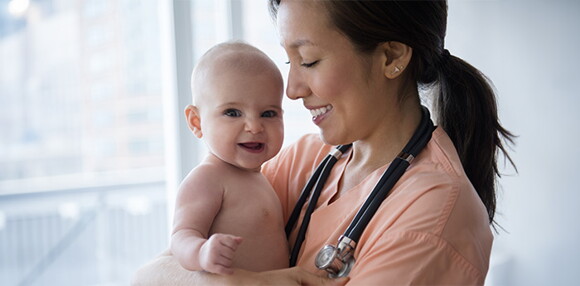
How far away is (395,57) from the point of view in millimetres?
1434

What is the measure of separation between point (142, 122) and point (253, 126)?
2.60m

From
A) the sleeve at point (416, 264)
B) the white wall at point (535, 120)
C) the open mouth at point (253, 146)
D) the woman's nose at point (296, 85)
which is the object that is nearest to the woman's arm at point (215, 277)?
the sleeve at point (416, 264)

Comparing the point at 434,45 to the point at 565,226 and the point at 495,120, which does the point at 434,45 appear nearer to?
the point at 495,120

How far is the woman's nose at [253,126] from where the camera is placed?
146cm

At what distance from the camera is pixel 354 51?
4.58 feet

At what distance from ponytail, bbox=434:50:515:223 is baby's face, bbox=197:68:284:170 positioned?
0.46 meters

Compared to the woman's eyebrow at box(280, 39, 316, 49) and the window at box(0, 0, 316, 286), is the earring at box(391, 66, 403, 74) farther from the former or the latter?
the window at box(0, 0, 316, 286)

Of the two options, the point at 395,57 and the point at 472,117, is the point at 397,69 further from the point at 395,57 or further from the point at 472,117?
the point at 472,117

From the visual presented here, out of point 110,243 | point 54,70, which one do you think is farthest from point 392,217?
point 110,243

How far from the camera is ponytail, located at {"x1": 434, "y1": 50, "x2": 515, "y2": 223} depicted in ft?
4.91

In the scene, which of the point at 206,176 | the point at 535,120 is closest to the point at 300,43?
the point at 206,176

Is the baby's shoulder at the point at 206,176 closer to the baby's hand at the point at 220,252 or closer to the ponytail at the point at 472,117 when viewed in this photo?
the baby's hand at the point at 220,252

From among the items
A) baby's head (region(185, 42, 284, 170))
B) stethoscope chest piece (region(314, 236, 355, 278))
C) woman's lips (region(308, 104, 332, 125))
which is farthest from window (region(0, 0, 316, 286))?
stethoscope chest piece (region(314, 236, 355, 278))

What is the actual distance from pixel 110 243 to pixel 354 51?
3.06m
